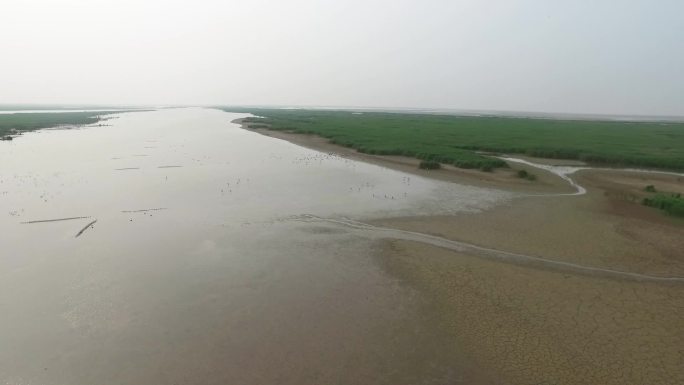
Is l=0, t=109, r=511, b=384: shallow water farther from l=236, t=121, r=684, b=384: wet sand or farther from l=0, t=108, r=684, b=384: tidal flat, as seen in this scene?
l=236, t=121, r=684, b=384: wet sand

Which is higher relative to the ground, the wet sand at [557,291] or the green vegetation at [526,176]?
the green vegetation at [526,176]

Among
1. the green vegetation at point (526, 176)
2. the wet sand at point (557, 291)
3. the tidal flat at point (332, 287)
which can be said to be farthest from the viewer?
the green vegetation at point (526, 176)

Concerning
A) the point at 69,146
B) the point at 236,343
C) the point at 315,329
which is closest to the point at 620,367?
the point at 315,329

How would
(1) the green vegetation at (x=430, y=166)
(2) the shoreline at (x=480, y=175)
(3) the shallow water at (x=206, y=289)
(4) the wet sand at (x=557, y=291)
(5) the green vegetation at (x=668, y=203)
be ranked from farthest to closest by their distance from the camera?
(1) the green vegetation at (x=430, y=166) → (2) the shoreline at (x=480, y=175) → (5) the green vegetation at (x=668, y=203) → (4) the wet sand at (x=557, y=291) → (3) the shallow water at (x=206, y=289)

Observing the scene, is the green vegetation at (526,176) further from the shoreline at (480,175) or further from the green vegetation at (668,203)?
the green vegetation at (668,203)

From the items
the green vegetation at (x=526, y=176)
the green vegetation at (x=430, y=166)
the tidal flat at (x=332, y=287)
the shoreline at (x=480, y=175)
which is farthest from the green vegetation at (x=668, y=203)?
the green vegetation at (x=430, y=166)

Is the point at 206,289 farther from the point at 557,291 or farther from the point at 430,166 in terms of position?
the point at 430,166

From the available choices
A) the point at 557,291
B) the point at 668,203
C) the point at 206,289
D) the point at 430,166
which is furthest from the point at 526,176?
the point at 206,289
